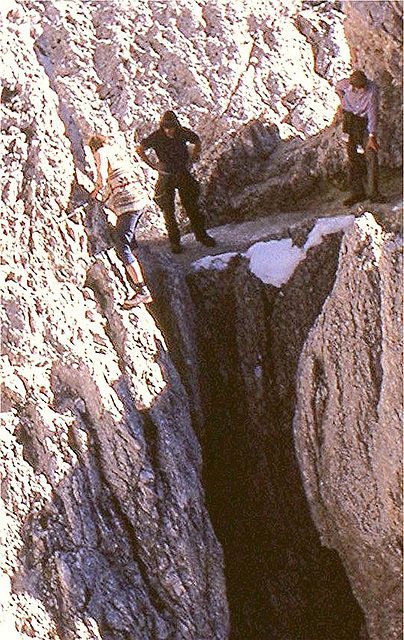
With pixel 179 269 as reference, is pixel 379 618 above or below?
below

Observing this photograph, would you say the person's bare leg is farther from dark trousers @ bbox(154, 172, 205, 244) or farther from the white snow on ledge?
dark trousers @ bbox(154, 172, 205, 244)

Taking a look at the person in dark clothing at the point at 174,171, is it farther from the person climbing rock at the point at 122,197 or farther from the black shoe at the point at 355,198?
the black shoe at the point at 355,198

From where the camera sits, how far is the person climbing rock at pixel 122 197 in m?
6.58

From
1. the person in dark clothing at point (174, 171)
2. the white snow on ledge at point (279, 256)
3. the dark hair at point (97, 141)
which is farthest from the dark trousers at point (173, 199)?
the dark hair at point (97, 141)

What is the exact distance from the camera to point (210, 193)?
8.51 meters

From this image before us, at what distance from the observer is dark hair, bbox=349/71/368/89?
6.95 m

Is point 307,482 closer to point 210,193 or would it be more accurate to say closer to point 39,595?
point 39,595

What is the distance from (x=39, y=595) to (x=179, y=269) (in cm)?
287

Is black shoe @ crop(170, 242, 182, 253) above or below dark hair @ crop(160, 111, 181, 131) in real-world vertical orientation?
below

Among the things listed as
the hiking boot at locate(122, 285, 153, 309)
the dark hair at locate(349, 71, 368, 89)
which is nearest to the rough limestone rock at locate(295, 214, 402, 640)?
the dark hair at locate(349, 71, 368, 89)

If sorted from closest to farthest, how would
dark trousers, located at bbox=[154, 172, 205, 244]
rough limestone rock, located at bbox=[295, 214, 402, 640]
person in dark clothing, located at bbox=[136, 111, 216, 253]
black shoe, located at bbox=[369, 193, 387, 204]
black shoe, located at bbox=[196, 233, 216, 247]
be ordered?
rough limestone rock, located at bbox=[295, 214, 402, 640]
black shoe, located at bbox=[369, 193, 387, 204]
person in dark clothing, located at bbox=[136, 111, 216, 253]
dark trousers, located at bbox=[154, 172, 205, 244]
black shoe, located at bbox=[196, 233, 216, 247]

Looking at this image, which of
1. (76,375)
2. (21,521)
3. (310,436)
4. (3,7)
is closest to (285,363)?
(310,436)

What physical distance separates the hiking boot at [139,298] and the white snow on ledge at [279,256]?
831 millimetres

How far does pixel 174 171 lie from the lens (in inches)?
293
